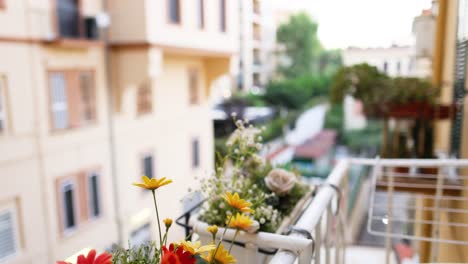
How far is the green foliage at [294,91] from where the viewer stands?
977cm

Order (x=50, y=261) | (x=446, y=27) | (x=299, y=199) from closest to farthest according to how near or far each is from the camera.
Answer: (x=299, y=199) → (x=446, y=27) → (x=50, y=261)

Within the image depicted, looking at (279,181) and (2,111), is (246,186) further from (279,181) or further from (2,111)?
(2,111)

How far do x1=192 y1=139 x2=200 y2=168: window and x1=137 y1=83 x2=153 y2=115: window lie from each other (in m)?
0.77

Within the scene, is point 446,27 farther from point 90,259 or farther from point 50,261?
point 50,261

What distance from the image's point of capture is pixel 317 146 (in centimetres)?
688

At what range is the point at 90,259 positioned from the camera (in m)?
0.44

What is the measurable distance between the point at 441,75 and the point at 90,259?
2.10 m

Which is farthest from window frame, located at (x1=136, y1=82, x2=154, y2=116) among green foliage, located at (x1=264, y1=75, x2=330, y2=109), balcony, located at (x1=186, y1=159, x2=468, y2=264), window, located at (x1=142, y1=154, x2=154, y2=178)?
green foliage, located at (x1=264, y1=75, x2=330, y2=109)

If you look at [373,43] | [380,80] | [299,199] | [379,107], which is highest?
[373,43]

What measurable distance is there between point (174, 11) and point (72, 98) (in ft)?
3.64

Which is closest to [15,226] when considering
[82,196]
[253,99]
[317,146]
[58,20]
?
[82,196]

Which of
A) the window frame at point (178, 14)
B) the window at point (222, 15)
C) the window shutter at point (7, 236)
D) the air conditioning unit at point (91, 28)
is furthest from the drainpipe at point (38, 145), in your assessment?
the window at point (222, 15)

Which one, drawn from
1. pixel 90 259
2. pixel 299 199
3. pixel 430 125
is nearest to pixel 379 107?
pixel 430 125

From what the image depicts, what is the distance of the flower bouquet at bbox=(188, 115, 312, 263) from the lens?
694 millimetres
